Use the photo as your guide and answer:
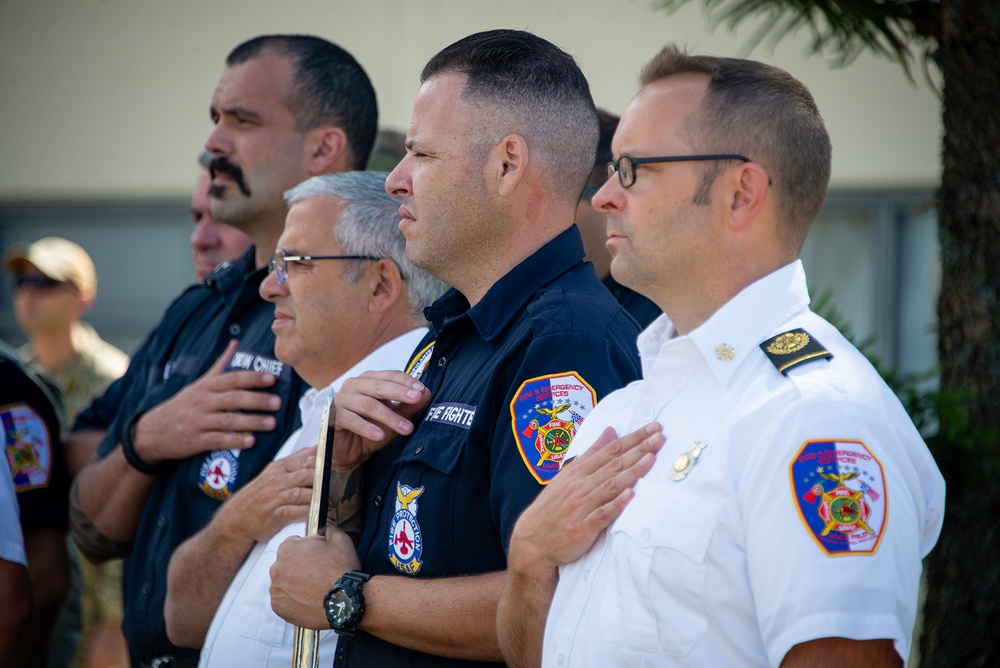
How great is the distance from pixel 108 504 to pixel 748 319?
2273mm

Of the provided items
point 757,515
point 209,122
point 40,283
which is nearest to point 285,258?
point 757,515

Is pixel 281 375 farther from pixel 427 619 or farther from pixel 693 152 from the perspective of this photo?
pixel 693 152

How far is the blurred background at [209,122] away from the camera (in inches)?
258

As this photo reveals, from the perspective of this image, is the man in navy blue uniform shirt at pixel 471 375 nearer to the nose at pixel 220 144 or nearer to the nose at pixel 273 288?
the nose at pixel 273 288

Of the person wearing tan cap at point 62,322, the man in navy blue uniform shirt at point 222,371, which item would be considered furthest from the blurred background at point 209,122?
the man in navy blue uniform shirt at point 222,371

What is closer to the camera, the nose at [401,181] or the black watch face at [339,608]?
the black watch face at [339,608]

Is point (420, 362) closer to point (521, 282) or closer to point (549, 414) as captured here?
point (521, 282)

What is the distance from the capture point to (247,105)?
3674 mm

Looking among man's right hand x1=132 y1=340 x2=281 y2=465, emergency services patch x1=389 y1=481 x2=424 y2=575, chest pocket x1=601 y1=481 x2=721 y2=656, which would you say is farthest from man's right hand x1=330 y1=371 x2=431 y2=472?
chest pocket x1=601 y1=481 x2=721 y2=656

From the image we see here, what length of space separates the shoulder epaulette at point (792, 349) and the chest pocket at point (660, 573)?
0.24 metres

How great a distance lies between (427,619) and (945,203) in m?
1.94

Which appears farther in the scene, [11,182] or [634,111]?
[11,182]

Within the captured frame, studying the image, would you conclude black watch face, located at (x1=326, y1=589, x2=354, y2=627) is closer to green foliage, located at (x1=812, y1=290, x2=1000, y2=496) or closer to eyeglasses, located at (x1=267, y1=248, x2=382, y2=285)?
eyeglasses, located at (x1=267, y1=248, x2=382, y2=285)

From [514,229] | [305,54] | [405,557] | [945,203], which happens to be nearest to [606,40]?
[305,54]
